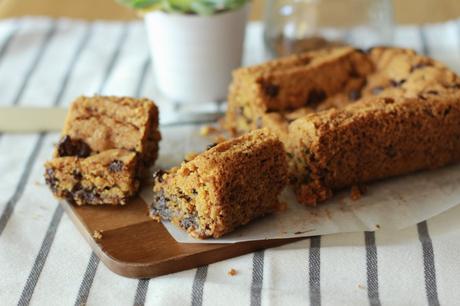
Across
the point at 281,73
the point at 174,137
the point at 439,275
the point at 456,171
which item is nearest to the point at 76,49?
the point at 174,137

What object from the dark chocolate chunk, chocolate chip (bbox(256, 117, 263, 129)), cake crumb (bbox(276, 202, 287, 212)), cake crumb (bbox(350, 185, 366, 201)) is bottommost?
the dark chocolate chunk

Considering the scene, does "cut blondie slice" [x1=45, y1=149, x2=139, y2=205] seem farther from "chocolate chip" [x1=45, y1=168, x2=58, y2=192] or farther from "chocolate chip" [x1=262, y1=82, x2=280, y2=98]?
"chocolate chip" [x1=262, y1=82, x2=280, y2=98]

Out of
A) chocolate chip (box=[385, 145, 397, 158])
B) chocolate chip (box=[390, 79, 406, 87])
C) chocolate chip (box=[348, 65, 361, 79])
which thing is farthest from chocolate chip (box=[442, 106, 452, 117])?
chocolate chip (box=[348, 65, 361, 79])

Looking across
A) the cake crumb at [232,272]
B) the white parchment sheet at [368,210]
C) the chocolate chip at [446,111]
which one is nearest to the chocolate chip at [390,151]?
the white parchment sheet at [368,210]

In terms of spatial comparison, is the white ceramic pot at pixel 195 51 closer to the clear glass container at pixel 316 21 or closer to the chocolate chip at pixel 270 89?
the clear glass container at pixel 316 21

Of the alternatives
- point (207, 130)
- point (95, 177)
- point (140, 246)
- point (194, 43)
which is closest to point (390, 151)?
point (207, 130)

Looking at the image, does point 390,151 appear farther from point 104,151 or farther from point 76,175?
point 76,175

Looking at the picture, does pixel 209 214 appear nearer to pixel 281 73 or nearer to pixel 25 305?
pixel 25 305

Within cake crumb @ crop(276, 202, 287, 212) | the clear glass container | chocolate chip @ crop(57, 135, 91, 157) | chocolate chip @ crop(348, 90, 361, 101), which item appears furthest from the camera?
the clear glass container
